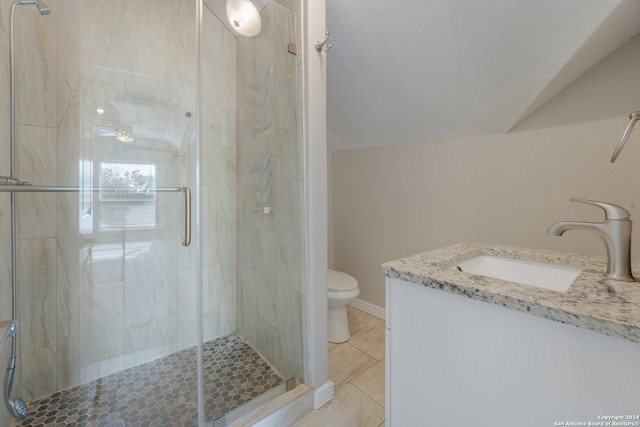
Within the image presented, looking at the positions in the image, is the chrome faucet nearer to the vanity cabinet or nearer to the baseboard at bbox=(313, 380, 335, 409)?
the vanity cabinet

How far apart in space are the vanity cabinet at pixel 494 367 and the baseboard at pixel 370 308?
4.51 ft

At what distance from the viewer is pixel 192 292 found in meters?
1.80

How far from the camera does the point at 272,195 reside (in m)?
1.61

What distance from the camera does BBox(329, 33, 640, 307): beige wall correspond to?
1.25 m

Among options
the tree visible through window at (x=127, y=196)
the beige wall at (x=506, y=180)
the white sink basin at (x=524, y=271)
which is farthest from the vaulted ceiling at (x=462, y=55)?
the tree visible through window at (x=127, y=196)

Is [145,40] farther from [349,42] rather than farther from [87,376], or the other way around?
[87,376]

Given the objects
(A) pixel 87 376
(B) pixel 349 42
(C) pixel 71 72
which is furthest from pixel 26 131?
(B) pixel 349 42

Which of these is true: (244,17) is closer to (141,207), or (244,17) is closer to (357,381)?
(141,207)

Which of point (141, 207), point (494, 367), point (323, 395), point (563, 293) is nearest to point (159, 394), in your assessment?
point (323, 395)

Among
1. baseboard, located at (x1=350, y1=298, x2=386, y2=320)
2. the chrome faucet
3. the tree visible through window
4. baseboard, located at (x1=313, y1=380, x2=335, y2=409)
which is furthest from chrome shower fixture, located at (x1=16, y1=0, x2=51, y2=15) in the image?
baseboard, located at (x1=350, y1=298, x2=386, y2=320)

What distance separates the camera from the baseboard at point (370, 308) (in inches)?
88.2

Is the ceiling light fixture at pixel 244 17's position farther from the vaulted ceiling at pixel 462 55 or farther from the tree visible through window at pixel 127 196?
the tree visible through window at pixel 127 196

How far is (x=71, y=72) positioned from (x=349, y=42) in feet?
5.16

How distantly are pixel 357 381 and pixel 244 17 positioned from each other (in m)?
2.37
